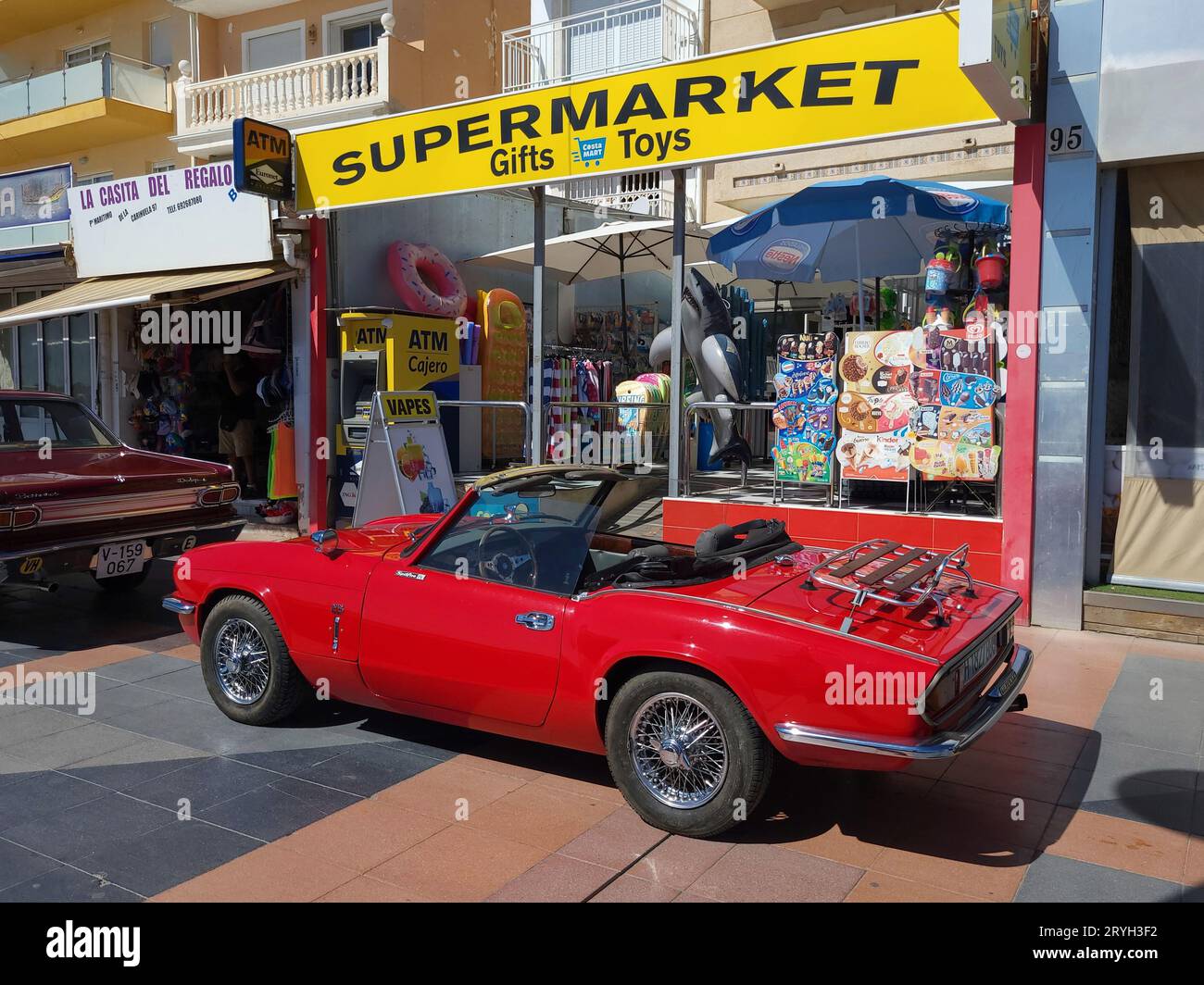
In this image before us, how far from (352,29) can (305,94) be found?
2.88 metres

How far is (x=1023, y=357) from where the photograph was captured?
24.8ft

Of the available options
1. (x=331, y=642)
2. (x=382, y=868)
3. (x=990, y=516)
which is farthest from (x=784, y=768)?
(x=990, y=516)

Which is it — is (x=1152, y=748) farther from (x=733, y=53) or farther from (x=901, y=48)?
(x=733, y=53)

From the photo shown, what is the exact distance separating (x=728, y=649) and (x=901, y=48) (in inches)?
219

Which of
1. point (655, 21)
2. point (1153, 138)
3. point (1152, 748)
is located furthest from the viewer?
point (655, 21)

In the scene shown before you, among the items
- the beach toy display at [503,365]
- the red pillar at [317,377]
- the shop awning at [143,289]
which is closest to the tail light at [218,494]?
the red pillar at [317,377]

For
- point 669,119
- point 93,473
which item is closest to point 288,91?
point 669,119

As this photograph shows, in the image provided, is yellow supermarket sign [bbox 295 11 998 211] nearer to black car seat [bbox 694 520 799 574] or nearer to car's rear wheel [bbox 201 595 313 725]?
black car seat [bbox 694 520 799 574]

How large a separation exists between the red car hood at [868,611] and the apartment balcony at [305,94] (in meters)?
15.2

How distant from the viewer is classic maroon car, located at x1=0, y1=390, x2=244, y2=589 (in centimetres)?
684

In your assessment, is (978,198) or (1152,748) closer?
(1152,748)

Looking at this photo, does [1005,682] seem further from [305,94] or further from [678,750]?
[305,94]

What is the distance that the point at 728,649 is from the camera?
3844mm

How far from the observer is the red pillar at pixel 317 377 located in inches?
472
